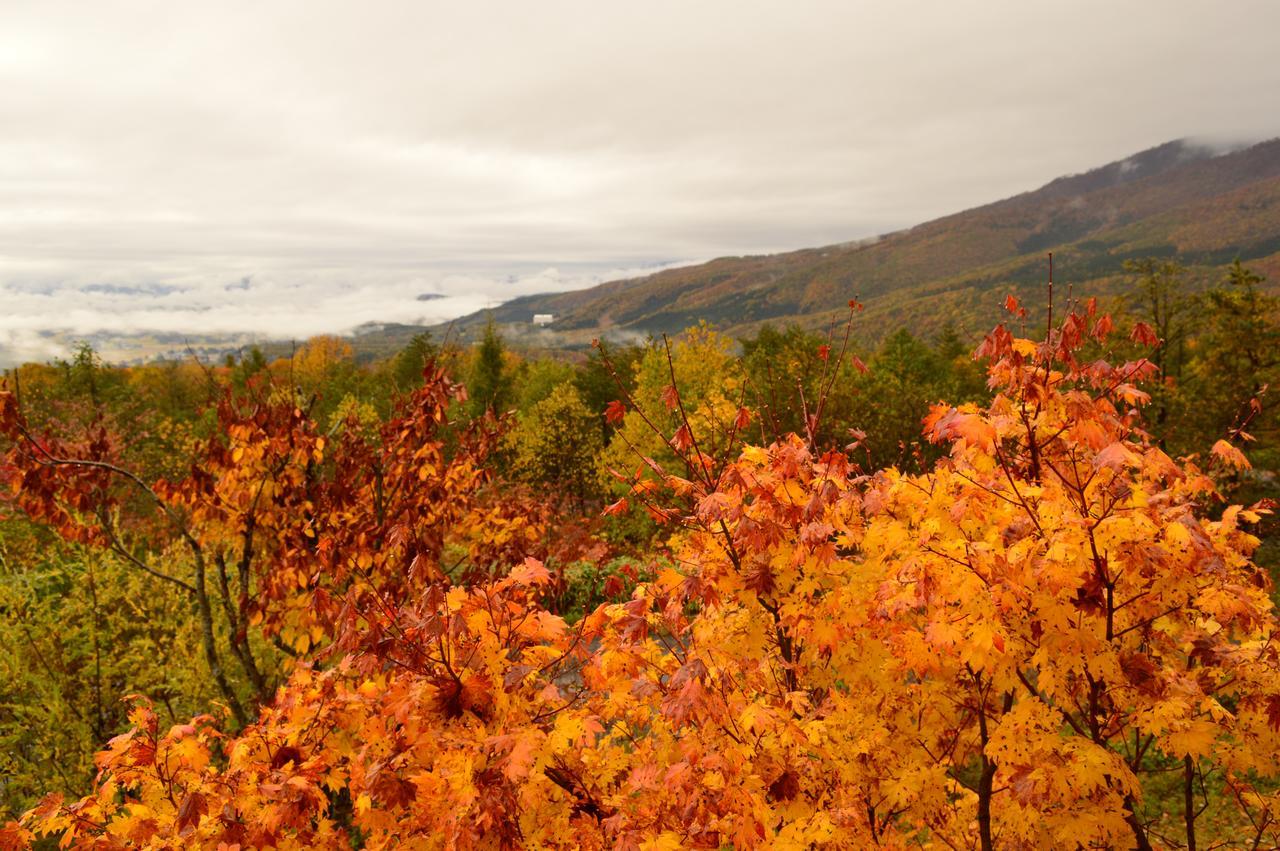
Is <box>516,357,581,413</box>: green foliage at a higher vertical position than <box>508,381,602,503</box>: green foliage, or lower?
higher

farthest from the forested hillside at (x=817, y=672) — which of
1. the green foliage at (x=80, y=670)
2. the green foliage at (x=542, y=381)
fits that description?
the green foliage at (x=542, y=381)

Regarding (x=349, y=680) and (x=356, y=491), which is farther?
(x=356, y=491)

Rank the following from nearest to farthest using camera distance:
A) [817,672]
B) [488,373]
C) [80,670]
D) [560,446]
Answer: [817,672]
[80,670]
[560,446]
[488,373]

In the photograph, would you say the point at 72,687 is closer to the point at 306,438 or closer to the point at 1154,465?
the point at 306,438

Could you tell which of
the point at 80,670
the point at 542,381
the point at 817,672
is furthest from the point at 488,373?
the point at 817,672

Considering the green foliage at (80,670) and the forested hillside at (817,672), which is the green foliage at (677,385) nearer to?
the green foliage at (80,670)

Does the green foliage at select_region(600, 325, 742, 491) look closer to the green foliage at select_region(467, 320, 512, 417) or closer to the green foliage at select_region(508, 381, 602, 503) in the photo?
the green foliage at select_region(508, 381, 602, 503)

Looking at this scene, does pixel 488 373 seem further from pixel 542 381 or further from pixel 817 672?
pixel 817 672

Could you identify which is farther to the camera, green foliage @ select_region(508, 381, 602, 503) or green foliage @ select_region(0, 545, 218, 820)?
green foliage @ select_region(508, 381, 602, 503)

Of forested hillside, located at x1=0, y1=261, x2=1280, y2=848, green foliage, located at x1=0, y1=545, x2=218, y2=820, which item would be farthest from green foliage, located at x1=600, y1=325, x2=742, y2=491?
forested hillside, located at x1=0, y1=261, x2=1280, y2=848

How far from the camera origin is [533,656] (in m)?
3.95

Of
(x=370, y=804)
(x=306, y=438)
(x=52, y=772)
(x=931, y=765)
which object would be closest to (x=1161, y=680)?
(x=931, y=765)

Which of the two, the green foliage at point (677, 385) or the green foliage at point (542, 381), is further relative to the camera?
the green foliage at point (542, 381)

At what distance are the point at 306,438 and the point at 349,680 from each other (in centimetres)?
292
